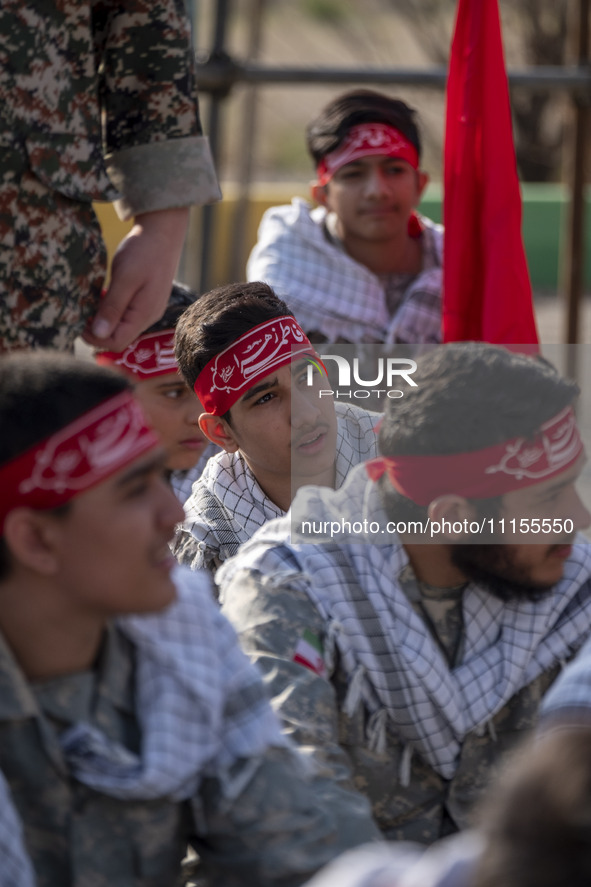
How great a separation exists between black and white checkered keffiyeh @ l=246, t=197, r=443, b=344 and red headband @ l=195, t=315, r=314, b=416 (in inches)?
56.1

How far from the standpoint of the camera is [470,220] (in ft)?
13.6

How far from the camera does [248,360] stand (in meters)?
3.23

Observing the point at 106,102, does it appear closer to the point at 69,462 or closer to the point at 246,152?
the point at 69,462

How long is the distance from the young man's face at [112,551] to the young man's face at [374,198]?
312cm

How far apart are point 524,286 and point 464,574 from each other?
1.77 metres

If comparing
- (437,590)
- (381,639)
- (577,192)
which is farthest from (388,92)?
(381,639)

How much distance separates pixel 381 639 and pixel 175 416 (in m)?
1.77

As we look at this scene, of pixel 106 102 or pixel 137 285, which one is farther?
A: pixel 106 102

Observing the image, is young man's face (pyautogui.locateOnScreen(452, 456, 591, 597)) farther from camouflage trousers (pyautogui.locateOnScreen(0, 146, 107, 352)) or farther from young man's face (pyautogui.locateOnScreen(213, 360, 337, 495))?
camouflage trousers (pyautogui.locateOnScreen(0, 146, 107, 352))

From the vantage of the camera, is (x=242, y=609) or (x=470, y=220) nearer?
(x=242, y=609)

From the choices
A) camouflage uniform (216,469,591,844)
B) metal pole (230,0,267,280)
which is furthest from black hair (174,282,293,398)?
metal pole (230,0,267,280)

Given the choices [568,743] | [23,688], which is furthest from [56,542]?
[568,743]

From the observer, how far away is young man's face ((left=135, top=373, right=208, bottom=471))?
3.93 metres

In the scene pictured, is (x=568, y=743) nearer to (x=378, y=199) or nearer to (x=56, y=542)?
(x=56, y=542)
